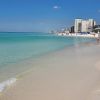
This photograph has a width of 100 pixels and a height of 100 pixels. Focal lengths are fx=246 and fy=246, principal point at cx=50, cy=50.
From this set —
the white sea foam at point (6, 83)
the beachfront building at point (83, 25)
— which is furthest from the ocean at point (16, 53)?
the beachfront building at point (83, 25)

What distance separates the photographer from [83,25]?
532ft

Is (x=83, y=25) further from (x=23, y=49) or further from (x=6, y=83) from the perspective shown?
(x=6, y=83)

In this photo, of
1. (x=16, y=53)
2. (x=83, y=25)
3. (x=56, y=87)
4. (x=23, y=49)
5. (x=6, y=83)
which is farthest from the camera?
(x=83, y=25)

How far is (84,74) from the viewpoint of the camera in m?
8.59

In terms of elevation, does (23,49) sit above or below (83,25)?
above

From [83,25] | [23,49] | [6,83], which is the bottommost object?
[83,25]

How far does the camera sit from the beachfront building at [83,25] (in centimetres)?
15738

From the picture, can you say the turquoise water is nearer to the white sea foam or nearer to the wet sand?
the white sea foam

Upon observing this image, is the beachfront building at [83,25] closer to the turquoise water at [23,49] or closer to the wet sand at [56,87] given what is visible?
the turquoise water at [23,49]

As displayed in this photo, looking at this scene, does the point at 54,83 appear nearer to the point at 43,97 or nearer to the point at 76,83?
the point at 76,83

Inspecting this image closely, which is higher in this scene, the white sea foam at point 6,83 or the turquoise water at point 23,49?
the white sea foam at point 6,83

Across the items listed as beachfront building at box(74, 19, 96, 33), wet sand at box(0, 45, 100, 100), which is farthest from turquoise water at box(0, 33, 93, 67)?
beachfront building at box(74, 19, 96, 33)

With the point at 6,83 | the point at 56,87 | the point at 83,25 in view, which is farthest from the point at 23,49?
the point at 83,25

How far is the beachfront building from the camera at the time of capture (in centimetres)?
15738
